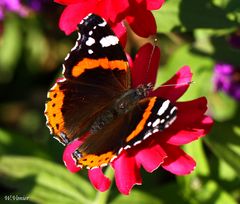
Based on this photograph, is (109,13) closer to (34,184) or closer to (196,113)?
(196,113)

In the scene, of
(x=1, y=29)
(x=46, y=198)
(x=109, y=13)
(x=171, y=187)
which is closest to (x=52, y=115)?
(x=109, y=13)

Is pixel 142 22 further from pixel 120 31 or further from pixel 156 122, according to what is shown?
pixel 156 122

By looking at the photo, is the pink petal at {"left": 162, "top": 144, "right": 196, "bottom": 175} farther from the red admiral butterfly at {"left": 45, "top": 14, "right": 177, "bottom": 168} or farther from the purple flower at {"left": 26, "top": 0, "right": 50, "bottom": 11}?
the purple flower at {"left": 26, "top": 0, "right": 50, "bottom": 11}

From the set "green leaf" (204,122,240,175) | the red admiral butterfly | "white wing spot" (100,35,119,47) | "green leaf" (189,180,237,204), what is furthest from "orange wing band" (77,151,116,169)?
"green leaf" (189,180,237,204)

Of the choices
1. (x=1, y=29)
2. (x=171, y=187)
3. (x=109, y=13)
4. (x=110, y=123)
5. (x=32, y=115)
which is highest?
(x=109, y=13)

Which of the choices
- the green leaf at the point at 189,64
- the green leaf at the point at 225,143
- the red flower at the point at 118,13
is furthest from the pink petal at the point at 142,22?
the green leaf at the point at 189,64
